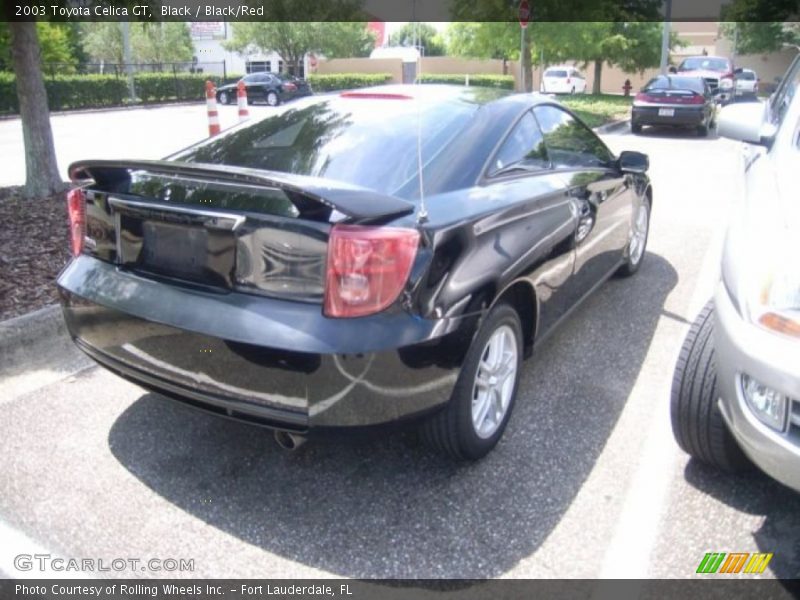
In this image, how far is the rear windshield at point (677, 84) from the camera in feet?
51.2

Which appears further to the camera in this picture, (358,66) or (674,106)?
(358,66)

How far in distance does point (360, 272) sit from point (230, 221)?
20.3 inches

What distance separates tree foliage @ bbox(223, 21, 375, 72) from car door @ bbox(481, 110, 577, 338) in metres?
45.8

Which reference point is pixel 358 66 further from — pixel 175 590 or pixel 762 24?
pixel 175 590

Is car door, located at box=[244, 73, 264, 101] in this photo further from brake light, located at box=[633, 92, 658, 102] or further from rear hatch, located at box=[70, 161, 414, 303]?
rear hatch, located at box=[70, 161, 414, 303]

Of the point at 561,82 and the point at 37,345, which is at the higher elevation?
the point at 561,82

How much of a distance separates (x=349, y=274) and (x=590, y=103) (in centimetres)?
2356

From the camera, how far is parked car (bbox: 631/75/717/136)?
1506 centimetres

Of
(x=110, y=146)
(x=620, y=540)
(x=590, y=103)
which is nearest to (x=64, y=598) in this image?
(x=620, y=540)

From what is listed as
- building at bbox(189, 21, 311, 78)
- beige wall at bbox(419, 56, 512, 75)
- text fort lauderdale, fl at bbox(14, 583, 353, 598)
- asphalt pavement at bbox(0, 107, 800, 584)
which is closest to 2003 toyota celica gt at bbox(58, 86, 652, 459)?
asphalt pavement at bbox(0, 107, 800, 584)

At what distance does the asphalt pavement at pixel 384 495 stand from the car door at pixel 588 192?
67 cm

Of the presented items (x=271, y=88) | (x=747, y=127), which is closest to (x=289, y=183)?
(x=747, y=127)

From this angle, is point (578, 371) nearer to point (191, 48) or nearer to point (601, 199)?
point (601, 199)

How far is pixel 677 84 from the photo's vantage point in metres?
15.8
